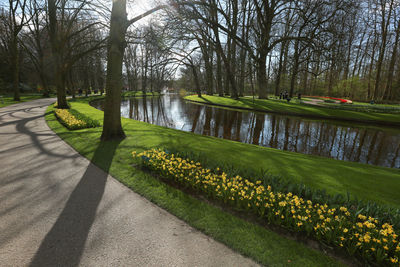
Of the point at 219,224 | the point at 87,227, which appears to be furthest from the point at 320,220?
the point at 87,227

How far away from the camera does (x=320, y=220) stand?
2.96 metres

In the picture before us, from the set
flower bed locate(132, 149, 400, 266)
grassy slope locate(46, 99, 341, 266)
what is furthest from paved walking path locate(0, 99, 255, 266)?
flower bed locate(132, 149, 400, 266)

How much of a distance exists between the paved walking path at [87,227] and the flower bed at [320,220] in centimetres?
94

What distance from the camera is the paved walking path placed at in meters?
2.45

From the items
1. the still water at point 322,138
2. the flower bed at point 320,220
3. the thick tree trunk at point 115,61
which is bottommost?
the still water at point 322,138

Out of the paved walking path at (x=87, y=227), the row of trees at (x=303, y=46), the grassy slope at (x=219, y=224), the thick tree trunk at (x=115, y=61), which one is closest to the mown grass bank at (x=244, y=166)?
the grassy slope at (x=219, y=224)

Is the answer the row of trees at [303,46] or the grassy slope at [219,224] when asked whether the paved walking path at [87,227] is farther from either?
the row of trees at [303,46]

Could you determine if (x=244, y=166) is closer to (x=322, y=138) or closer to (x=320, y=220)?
(x=320, y=220)

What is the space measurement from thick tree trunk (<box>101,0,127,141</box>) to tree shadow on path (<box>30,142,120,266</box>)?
3.02 meters

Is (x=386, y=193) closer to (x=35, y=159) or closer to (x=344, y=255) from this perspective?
(x=344, y=255)

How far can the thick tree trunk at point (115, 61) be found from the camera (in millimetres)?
6664

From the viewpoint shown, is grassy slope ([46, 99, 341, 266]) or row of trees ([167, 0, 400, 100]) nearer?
grassy slope ([46, 99, 341, 266])

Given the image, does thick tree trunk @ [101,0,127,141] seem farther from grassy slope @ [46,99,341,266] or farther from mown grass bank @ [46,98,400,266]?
grassy slope @ [46,99,341,266]

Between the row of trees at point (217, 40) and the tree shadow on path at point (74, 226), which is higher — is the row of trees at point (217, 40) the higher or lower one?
the higher one
